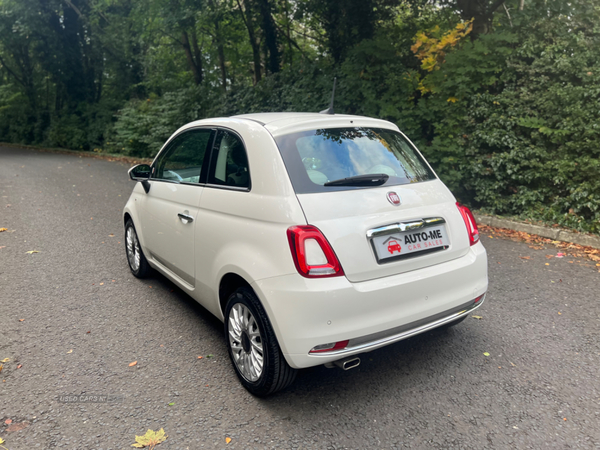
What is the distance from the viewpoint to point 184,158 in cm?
410

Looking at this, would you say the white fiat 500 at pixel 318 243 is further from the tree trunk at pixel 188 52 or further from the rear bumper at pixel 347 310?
the tree trunk at pixel 188 52

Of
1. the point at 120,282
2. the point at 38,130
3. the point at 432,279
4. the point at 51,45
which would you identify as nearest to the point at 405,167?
the point at 432,279

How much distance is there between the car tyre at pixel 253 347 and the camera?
2795 millimetres

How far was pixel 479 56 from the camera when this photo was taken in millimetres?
8195

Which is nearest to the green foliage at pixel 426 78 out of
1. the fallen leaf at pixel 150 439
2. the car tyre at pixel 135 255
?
the car tyre at pixel 135 255

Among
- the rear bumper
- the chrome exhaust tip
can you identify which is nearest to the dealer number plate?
the rear bumper

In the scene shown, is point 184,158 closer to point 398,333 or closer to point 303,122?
point 303,122

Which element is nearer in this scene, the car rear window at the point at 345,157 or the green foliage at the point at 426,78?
the car rear window at the point at 345,157

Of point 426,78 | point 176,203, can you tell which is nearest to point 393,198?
point 176,203

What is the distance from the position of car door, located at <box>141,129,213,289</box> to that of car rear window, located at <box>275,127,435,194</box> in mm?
971

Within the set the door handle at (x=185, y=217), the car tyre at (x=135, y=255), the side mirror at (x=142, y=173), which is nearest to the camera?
the door handle at (x=185, y=217)

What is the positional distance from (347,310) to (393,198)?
2.66 feet

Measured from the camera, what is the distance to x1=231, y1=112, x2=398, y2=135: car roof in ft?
10.3

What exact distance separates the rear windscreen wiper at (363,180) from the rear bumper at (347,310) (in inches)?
24.4
